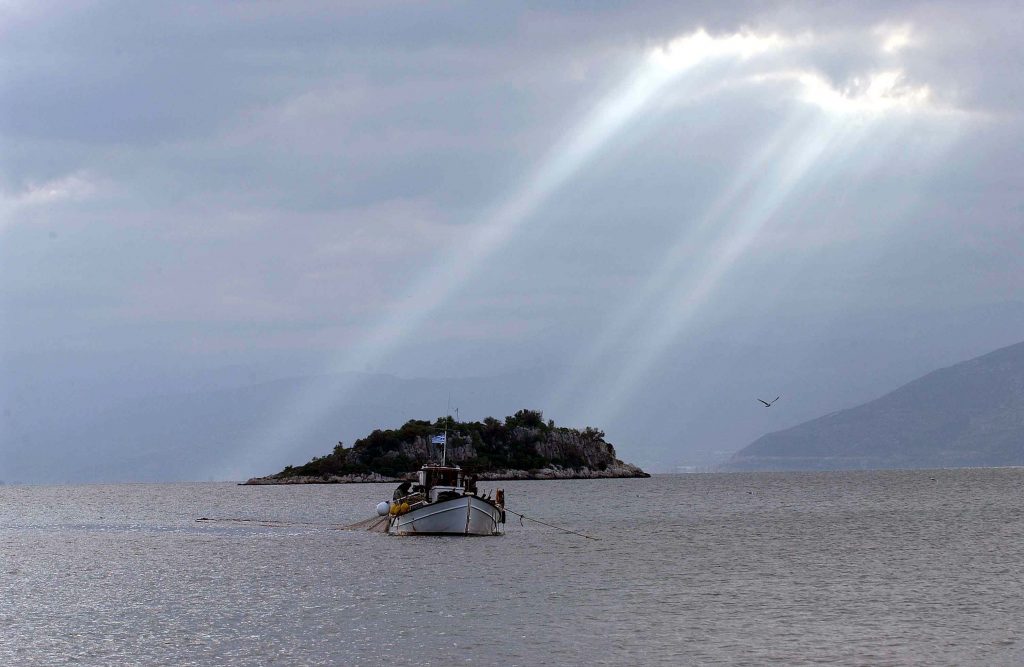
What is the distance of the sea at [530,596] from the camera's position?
4275 centimetres

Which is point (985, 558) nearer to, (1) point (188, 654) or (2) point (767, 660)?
(2) point (767, 660)

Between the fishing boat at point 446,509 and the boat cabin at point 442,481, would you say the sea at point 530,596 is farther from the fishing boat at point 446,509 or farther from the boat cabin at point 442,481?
the boat cabin at point 442,481

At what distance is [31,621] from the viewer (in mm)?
51312

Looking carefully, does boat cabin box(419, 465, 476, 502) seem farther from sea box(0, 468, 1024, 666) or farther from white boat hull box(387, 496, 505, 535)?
sea box(0, 468, 1024, 666)

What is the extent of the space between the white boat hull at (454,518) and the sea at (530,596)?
5.81 feet

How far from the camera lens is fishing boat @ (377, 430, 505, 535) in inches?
3605

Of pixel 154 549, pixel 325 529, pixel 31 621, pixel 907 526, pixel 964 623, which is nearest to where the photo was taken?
pixel 964 623

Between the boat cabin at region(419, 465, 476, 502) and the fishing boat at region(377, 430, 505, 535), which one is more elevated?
the boat cabin at region(419, 465, 476, 502)

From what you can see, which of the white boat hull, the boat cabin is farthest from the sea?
the boat cabin

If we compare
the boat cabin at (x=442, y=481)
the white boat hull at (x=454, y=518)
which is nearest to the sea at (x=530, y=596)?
the white boat hull at (x=454, y=518)

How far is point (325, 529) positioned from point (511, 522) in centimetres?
1843

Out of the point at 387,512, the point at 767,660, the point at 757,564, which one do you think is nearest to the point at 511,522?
the point at 387,512

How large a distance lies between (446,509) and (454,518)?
1.29m

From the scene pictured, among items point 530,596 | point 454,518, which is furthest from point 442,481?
point 530,596
